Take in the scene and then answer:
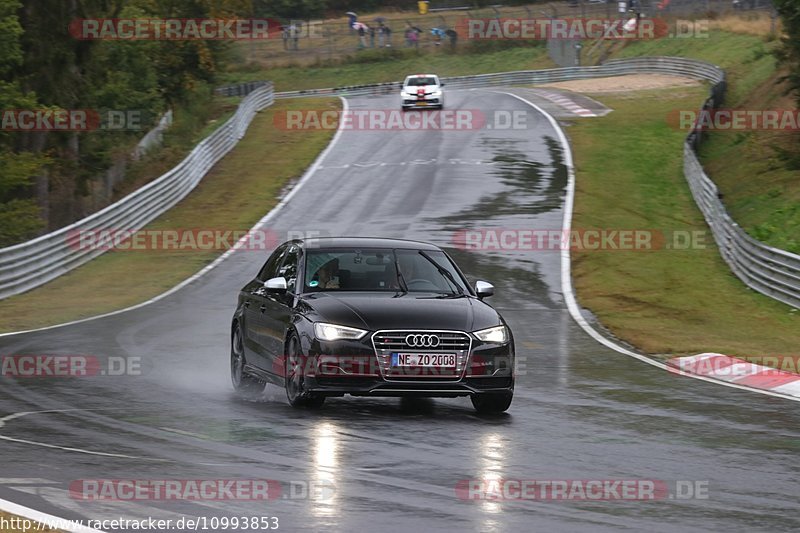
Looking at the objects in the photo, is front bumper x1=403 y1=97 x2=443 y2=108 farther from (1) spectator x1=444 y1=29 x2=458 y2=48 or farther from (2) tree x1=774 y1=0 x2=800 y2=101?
(1) spectator x1=444 y1=29 x2=458 y2=48

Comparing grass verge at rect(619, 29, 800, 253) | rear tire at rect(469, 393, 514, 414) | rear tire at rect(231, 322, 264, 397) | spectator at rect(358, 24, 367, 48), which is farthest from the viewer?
spectator at rect(358, 24, 367, 48)

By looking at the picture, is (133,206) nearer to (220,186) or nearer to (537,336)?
(220,186)

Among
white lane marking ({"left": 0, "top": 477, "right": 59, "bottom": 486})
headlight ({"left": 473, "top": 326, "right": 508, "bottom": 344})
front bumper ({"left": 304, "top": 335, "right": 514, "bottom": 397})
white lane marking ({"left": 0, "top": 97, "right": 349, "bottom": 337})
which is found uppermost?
headlight ({"left": 473, "top": 326, "right": 508, "bottom": 344})

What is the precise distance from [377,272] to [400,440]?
273cm

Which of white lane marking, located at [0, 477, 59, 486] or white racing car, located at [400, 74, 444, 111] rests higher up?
white lane marking, located at [0, 477, 59, 486]

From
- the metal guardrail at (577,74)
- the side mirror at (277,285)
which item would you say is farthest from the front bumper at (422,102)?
the side mirror at (277,285)

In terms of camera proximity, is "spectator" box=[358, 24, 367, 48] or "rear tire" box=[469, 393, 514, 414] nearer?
"rear tire" box=[469, 393, 514, 414]

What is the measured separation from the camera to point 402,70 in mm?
93625

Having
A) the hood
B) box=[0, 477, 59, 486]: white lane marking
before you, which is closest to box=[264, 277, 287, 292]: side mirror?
the hood

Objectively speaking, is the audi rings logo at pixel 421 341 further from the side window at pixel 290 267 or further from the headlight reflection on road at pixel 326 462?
the side window at pixel 290 267

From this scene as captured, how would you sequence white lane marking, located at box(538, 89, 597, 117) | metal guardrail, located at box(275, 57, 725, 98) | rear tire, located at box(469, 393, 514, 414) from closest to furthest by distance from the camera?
rear tire, located at box(469, 393, 514, 414) → white lane marking, located at box(538, 89, 597, 117) → metal guardrail, located at box(275, 57, 725, 98)

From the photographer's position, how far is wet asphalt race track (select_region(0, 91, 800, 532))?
24.8 feet

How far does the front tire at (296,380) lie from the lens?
11570 millimetres

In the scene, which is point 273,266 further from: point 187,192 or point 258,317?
point 187,192
